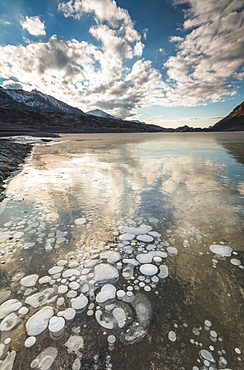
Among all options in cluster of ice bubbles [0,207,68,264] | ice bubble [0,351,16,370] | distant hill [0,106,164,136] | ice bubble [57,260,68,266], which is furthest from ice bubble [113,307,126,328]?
distant hill [0,106,164,136]

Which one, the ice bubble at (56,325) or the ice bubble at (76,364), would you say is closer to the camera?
the ice bubble at (76,364)

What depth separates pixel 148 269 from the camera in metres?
2.53

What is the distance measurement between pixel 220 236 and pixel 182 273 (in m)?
1.38

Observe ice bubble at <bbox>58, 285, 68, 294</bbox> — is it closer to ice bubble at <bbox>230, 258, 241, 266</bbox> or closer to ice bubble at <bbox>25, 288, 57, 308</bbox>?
ice bubble at <bbox>25, 288, 57, 308</bbox>

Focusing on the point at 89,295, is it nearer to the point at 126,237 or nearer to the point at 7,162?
the point at 126,237

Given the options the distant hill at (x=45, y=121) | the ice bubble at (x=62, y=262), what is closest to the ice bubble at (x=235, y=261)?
the ice bubble at (x=62, y=262)

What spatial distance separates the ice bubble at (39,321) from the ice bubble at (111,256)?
3.38ft

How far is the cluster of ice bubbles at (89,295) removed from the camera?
170 cm

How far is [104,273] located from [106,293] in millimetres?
333

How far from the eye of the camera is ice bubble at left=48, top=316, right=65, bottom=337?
171cm

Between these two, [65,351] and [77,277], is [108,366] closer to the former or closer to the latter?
[65,351]

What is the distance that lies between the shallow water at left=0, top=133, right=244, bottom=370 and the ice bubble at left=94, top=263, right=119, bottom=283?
1cm

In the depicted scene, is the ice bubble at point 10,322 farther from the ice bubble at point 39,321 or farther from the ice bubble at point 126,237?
the ice bubble at point 126,237

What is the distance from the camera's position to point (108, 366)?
144cm
